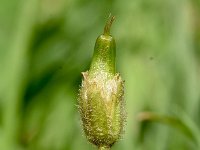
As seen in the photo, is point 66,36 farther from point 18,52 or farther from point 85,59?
point 18,52

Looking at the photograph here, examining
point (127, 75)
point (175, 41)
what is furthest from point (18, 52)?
point (175, 41)

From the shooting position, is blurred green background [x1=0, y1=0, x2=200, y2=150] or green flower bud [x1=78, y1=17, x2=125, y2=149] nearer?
green flower bud [x1=78, y1=17, x2=125, y2=149]

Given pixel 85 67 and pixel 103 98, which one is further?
pixel 85 67

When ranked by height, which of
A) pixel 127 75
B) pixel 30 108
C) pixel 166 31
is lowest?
pixel 30 108

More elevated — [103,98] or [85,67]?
[103,98]

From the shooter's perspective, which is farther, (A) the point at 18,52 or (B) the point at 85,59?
(B) the point at 85,59
